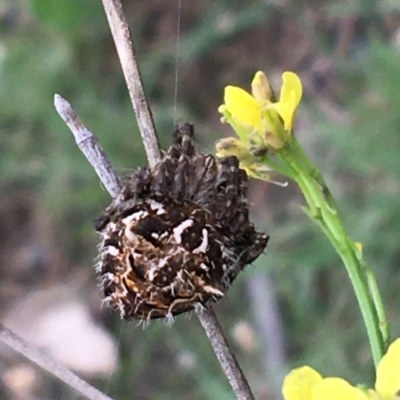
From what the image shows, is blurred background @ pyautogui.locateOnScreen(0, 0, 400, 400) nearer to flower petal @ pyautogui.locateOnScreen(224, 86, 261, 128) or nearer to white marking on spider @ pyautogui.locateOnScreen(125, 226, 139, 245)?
flower petal @ pyautogui.locateOnScreen(224, 86, 261, 128)

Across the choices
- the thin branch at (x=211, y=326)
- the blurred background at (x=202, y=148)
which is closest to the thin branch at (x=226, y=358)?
the thin branch at (x=211, y=326)

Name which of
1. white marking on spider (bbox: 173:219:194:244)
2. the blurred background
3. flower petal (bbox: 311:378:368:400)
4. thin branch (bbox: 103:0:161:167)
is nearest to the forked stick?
thin branch (bbox: 103:0:161:167)

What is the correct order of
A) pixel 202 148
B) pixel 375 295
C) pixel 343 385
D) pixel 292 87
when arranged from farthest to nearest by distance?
pixel 202 148, pixel 292 87, pixel 375 295, pixel 343 385

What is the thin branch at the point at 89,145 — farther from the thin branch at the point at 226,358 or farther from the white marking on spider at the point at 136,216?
the thin branch at the point at 226,358

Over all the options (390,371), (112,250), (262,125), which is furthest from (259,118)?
(390,371)

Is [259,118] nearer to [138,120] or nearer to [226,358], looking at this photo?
[138,120]

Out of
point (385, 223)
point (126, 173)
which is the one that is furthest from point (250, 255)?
point (385, 223)

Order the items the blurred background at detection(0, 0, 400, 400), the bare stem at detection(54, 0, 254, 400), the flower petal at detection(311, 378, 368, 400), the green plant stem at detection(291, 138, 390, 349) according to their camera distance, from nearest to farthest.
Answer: the flower petal at detection(311, 378, 368, 400), the green plant stem at detection(291, 138, 390, 349), the bare stem at detection(54, 0, 254, 400), the blurred background at detection(0, 0, 400, 400)

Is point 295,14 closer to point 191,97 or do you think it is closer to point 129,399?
point 191,97

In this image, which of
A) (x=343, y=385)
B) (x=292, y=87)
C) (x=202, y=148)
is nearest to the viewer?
(x=343, y=385)
